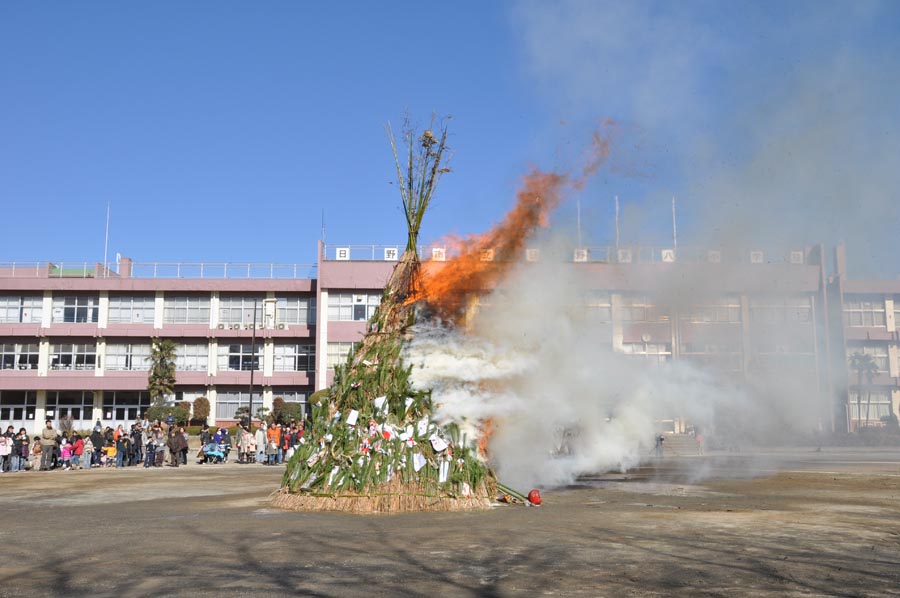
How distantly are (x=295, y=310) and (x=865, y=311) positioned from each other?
48769 mm

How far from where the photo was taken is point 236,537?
12844 mm

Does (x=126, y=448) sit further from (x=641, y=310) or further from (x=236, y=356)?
(x=236, y=356)

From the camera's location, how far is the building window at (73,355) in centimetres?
7094

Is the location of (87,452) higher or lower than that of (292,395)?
lower

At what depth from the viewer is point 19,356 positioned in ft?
232

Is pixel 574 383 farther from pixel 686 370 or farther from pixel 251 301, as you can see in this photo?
pixel 251 301

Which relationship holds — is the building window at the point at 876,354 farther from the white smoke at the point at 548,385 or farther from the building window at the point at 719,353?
the white smoke at the point at 548,385

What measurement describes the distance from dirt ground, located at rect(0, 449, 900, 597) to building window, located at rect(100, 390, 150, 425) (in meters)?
53.5

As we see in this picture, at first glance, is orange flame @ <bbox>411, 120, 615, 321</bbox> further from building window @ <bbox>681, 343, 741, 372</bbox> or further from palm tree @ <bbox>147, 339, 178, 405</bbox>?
palm tree @ <bbox>147, 339, 178, 405</bbox>

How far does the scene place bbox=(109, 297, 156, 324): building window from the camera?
71.3 meters

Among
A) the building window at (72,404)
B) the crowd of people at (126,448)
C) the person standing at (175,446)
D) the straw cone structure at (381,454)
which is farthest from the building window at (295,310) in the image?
the straw cone structure at (381,454)

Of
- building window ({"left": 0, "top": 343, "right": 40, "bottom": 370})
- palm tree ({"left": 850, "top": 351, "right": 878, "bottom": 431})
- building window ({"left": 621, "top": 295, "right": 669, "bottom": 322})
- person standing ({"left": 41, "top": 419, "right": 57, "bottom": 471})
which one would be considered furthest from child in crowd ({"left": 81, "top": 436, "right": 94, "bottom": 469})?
palm tree ({"left": 850, "top": 351, "right": 878, "bottom": 431})

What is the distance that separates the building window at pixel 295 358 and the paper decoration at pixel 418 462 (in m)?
56.2

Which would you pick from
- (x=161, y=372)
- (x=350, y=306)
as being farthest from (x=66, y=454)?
(x=350, y=306)
